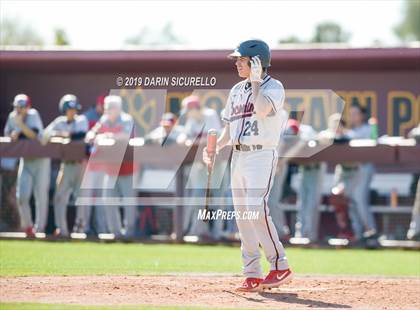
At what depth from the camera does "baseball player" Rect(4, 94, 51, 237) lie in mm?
16141

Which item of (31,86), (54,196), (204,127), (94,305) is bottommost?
(94,305)

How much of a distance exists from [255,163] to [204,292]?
124cm

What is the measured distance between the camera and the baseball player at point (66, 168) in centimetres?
1631

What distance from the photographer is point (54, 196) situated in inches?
654

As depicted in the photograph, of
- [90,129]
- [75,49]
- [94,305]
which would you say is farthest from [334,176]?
[94,305]

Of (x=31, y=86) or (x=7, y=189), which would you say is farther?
(x=31, y=86)

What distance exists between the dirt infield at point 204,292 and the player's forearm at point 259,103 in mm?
1624

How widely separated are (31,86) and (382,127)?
713cm

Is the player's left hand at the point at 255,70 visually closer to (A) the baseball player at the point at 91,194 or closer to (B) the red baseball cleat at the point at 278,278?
(B) the red baseball cleat at the point at 278,278

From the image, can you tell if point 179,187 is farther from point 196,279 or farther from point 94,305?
point 94,305

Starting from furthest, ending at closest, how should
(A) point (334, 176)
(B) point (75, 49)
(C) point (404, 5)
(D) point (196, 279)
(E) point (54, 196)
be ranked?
1. (C) point (404, 5)
2. (B) point (75, 49)
3. (A) point (334, 176)
4. (E) point (54, 196)
5. (D) point (196, 279)

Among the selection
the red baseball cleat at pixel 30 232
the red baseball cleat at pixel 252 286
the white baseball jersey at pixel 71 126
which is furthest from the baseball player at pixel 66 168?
the red baseball cleat at pixel 252 286

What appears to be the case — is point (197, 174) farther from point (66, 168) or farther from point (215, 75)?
point (215, 75)

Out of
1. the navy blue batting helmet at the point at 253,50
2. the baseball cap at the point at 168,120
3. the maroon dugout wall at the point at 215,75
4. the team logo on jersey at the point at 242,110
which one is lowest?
the team logo on jersey at the point at 242,110
